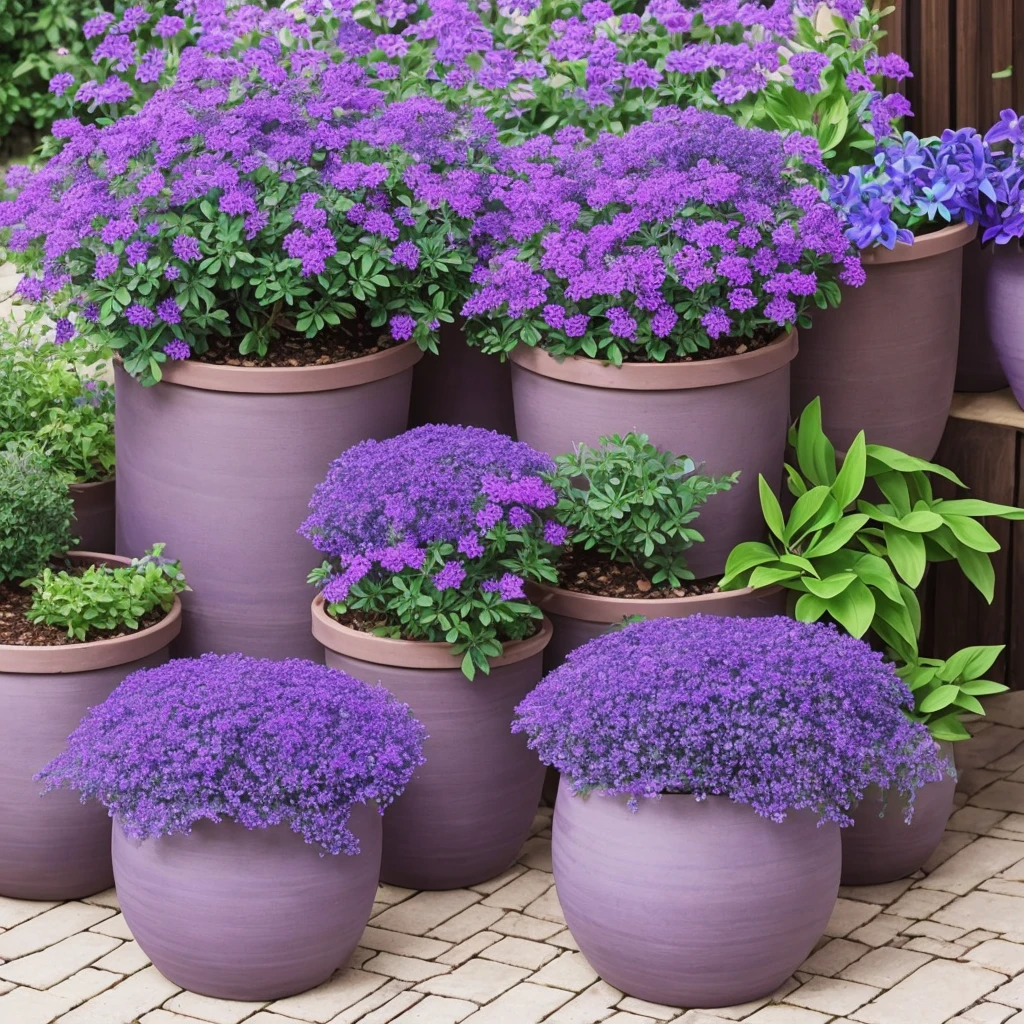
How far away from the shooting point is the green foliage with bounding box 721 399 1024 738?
4.15 m

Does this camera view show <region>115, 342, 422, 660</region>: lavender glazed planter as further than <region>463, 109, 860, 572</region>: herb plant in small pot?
Yes

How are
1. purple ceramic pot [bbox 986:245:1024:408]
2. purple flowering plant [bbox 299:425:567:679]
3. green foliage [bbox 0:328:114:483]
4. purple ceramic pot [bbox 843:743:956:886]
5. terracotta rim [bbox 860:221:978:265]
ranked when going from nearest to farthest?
purple flowering plant [bbox 299:425:567:679], purple ceramic pot [bbox 843:743:956:886], terracotta rim [bbox 860:221:978:265], purple ceramic pot [bbox 986:245:1024:408], green foliage [bbox 0:328:114:483]

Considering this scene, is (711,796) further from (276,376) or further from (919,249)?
(919,249)

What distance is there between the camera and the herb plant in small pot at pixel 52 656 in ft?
13.3

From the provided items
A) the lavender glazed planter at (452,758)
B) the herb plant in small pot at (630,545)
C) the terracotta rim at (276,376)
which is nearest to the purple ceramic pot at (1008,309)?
the herb plant in small pot at (630,545)

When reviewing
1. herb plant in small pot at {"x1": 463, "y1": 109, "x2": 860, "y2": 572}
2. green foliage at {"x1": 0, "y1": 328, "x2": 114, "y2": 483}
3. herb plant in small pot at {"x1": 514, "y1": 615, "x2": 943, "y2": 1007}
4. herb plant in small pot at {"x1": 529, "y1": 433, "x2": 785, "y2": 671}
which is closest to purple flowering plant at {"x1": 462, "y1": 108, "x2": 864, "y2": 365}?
herb plant in small pot at {"x1": 463, "y1": 109, "x2": 860, "y2": 572}

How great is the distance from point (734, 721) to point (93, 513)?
7.13 ft

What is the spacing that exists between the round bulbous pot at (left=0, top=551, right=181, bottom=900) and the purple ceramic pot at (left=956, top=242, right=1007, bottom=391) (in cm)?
242

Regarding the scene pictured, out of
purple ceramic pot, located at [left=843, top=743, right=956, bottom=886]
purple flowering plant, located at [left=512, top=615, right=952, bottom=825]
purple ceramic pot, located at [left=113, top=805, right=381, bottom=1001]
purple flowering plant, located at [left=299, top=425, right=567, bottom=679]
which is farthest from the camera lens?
purple ceramic pot, located at [left=843, top=743, right=956, bottom=886]

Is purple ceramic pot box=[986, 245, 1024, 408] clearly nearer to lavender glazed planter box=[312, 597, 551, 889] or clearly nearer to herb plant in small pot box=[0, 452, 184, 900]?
lavender glazed planter box=[312, 597, 551, 889]

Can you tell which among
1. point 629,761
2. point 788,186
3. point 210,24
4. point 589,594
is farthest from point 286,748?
point 210,24

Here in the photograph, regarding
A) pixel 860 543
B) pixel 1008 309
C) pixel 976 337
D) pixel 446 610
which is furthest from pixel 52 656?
pixel 976 337

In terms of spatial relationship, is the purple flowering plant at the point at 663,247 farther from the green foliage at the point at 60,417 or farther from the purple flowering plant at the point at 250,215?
the green foliage at the point at 60,417

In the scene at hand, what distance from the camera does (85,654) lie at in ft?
13.3
